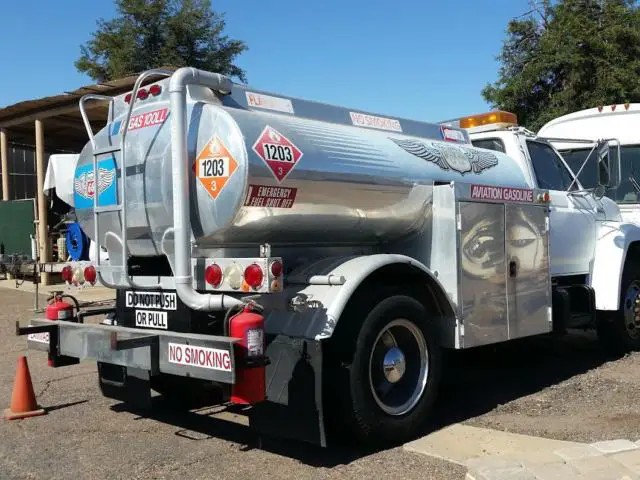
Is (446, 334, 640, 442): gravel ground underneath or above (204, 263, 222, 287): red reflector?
underneath

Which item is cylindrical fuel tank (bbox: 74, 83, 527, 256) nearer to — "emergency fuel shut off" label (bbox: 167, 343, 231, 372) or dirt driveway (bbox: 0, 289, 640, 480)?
"emergency fuel shut off" label (bbox: 167, 343, 231, 372)

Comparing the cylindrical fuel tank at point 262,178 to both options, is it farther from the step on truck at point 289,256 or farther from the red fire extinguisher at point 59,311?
the red fire extinguisher at point 59,311

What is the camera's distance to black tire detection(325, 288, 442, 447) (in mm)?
4340

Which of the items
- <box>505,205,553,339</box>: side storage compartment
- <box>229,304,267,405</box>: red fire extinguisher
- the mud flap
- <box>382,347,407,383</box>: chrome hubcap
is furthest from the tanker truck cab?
<box>229,304,267,405</box>: red fire extinguisher

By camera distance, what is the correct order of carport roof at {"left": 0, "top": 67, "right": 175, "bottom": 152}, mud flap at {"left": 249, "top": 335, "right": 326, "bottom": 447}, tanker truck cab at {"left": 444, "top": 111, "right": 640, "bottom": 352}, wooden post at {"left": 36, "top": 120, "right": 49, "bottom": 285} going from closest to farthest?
mud flap at {"left": 249, "top": 335, "right": 326, "bottom": 447}, tanker truck cab at {"left": 444, "top": 111, "right": 640, "bottom": 352}, carport roof at {"left": 0, "top": 67, "right": 175, "bottom": 152}, wooden post at {"left": 36, "top": 120, "right": 49, "bottom": 285}

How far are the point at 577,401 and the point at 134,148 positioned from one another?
4.28 m

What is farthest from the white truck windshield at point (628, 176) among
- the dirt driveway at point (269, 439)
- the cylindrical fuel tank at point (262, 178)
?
the cylindrical fuel tank at point (262, 178)

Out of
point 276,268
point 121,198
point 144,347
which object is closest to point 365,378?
point 276,268

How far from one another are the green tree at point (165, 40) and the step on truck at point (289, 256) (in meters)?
21.9

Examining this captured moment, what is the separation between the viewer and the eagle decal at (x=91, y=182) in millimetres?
4846

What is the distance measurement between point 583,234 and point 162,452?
4838mm

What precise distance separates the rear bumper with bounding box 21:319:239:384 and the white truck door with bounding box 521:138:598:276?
3.82 metres

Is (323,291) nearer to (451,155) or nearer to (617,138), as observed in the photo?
(451,155)

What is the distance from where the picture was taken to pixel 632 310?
7.61m
